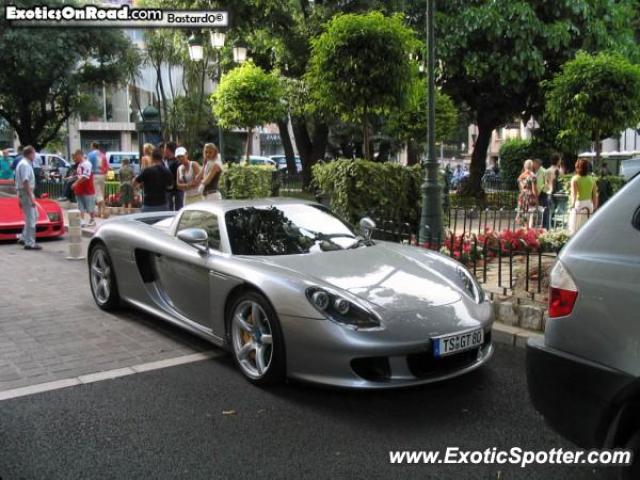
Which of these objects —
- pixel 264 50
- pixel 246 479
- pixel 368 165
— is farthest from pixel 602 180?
pixel 264 50

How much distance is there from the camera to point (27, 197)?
36.6 ft

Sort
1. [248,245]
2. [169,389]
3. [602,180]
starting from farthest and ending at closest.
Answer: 1. [602,180]
2. [248,245]
3. [169,389]

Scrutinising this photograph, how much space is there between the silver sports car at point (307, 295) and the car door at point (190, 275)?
0.5 inches

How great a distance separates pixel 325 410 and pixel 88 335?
111 inches

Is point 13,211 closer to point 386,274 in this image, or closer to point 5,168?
point 5,168

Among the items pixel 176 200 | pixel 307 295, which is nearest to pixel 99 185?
pixel 176 200

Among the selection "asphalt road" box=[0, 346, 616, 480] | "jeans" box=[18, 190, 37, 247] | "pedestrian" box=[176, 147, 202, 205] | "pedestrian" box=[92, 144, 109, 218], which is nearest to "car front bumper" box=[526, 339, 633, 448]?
"asphalt road" box=[0, 346, 616, 480]

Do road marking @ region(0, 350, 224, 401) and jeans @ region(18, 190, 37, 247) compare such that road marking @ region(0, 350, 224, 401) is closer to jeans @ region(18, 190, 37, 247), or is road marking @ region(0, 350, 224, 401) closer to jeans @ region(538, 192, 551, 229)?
jeans @ region(18, 190, 37, 247)

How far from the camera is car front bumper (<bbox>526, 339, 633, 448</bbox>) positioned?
8.22 ft

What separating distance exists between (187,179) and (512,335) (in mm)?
6701

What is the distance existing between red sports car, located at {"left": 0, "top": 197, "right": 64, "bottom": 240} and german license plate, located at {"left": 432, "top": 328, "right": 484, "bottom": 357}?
10171 mm

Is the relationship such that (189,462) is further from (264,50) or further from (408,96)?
(264,50)

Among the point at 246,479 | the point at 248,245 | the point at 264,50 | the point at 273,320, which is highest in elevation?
the point at 264,50

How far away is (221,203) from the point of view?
18.6ft
